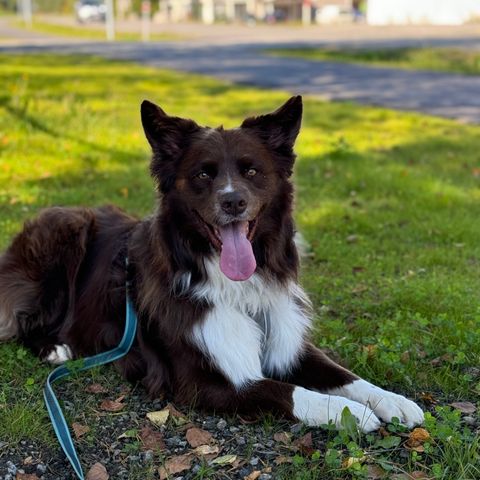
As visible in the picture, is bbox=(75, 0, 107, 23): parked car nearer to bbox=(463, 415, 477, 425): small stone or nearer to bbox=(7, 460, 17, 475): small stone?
bbox=(7, 460, 17, 475): small stone

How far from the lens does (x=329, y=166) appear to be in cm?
1023

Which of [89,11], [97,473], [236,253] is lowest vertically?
[97,473]

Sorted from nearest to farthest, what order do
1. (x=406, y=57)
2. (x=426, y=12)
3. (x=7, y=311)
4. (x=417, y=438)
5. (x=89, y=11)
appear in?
(x=417, y=438), (x=7, y=311), (x=406, y=57), (x=426, y=12), (x=89, y=11)

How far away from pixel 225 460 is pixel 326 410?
1.99 feet

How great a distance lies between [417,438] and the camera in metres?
3.58

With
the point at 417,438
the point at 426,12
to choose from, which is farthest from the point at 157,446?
the point at 426,12

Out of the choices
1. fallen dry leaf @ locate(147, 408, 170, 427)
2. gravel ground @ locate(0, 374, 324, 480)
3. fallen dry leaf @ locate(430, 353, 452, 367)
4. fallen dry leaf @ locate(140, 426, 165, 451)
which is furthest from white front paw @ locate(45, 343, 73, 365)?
fallen dry leaf @ locate(430, 353, 452, 367)

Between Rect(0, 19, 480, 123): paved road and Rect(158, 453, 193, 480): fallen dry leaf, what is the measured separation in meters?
12.2

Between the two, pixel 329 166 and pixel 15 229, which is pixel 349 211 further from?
pixel 15 229

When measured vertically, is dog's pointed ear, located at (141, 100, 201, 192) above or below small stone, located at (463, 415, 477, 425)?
above

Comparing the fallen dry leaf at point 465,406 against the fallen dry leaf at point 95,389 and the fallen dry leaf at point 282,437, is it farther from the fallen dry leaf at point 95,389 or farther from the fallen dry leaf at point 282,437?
the fallen dry leaf at point 95,389

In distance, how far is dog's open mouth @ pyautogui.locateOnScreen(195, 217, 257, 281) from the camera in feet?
12.5

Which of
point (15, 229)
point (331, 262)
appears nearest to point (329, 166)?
point (331, 262)

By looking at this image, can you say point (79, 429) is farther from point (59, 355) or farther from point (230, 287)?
point (230, 287)
